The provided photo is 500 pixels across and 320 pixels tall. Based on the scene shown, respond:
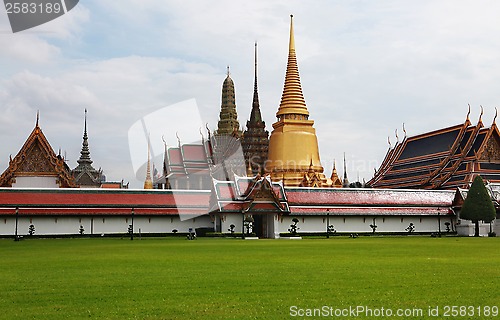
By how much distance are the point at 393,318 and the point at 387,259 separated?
30.9ft

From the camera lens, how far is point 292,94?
6166cm

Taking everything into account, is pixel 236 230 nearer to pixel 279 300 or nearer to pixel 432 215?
pixel 432 215

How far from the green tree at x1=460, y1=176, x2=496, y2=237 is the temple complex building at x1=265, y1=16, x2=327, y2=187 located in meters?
19.6

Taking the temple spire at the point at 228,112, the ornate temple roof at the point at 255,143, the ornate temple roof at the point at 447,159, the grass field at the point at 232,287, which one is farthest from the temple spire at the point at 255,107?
the grass field at the point at 232,287

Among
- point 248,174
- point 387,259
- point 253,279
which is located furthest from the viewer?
point 248,174

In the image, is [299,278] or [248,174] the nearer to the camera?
[299,278]

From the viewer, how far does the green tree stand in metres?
40.8

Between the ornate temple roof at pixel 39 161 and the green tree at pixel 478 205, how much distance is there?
2786 cm

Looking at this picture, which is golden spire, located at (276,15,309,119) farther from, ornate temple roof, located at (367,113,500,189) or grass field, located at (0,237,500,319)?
grass field, located at (0,237,500,319)

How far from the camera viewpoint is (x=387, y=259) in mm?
17453

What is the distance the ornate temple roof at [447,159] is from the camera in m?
51.8

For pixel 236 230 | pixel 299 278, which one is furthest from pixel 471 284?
pixel 236 230

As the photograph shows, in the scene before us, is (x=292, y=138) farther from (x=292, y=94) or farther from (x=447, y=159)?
(x=447, y=159)

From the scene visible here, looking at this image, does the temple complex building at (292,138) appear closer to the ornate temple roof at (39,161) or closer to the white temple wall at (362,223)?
the white temple wall at (362,223)
